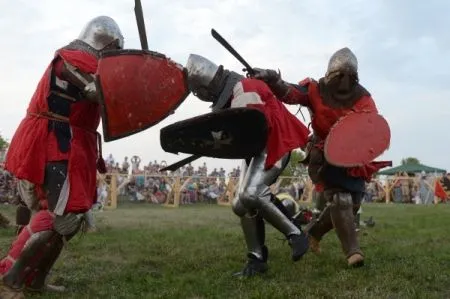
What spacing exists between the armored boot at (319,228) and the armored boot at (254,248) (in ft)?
3.05

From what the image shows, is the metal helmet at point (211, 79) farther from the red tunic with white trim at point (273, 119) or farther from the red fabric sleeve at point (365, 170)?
the red fabric sleeve at point (365, 170)

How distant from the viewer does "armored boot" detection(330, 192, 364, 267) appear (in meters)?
4.44

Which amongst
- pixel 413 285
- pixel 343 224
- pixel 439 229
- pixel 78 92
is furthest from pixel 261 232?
pixel 439 229

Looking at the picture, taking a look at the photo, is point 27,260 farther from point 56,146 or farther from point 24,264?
point 56,146

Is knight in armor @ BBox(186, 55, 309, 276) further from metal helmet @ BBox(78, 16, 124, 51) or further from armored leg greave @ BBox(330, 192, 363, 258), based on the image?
metal helmet @ BBox(78, 16, 124, 51)

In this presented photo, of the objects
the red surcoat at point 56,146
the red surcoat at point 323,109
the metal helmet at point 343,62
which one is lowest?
the red surcoat at point 56,146

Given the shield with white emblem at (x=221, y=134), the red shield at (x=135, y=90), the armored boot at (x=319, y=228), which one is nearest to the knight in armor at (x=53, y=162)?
the red shield at (x=135, y=90)

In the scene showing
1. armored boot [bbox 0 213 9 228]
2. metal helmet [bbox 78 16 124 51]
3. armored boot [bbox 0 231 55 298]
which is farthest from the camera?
armored boot [bbox 0 213 9 228]

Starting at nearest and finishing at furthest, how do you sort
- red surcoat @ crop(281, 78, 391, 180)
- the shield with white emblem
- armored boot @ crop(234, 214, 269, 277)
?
the shield with white emblem
armored boot @ crop(234, 214, 269, 277)
red surcoat @ crop(281, 78, 391, 180)

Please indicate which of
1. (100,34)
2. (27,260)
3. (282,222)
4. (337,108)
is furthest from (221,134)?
(27,260)

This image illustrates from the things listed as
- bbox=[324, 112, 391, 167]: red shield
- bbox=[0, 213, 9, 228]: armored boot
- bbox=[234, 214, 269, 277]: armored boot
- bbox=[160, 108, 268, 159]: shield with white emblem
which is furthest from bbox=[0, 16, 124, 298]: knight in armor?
bbox=[0, 213, 9, 228]: armored boot

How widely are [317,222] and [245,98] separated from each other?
5.46ft

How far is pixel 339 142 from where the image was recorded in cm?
425

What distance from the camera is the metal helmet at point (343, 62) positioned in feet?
15.0
